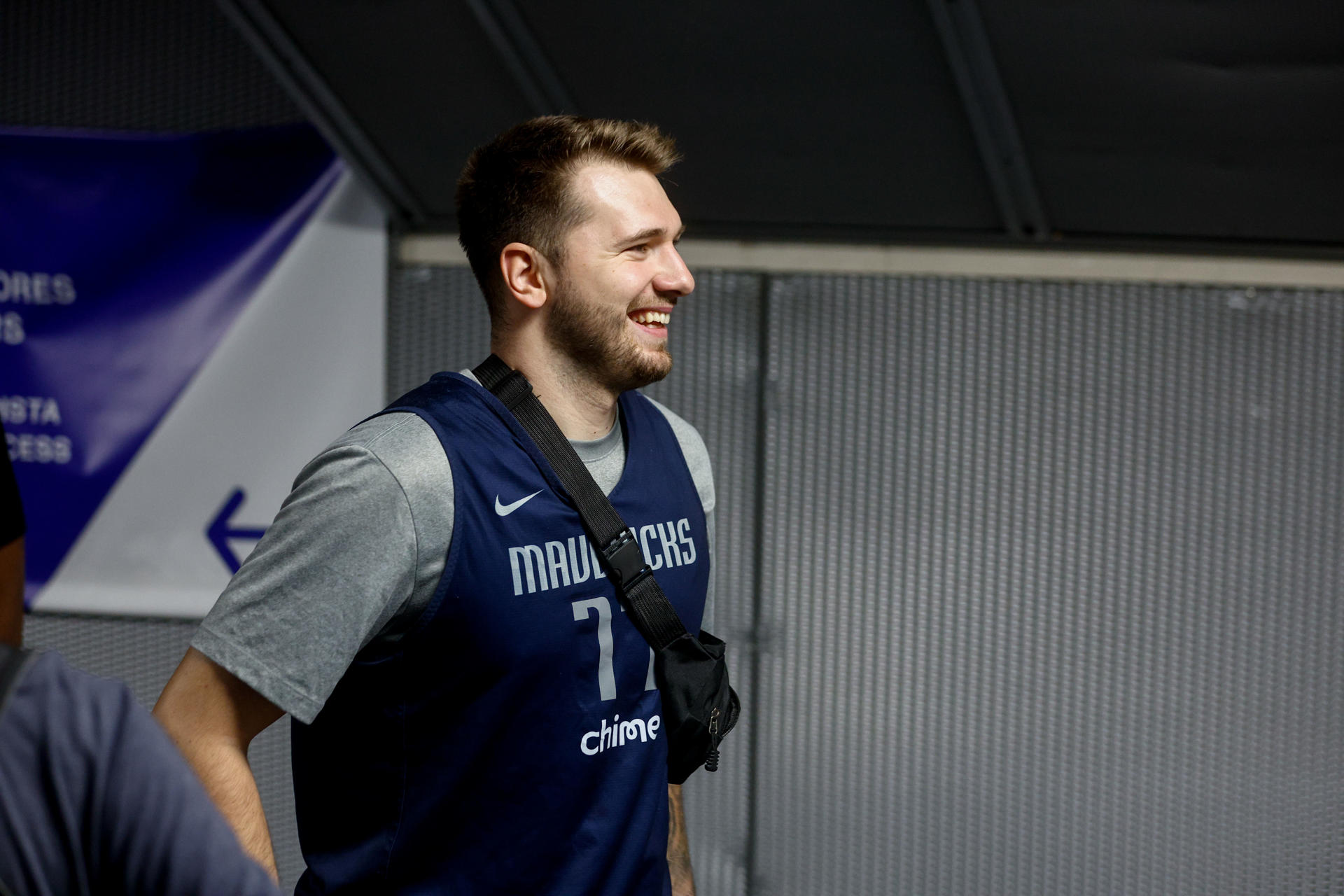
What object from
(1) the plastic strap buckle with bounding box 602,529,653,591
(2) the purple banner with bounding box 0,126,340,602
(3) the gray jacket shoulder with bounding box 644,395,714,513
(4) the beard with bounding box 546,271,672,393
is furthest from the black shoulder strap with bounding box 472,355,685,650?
(2) the purple banner with bounding box 0,126,340,602

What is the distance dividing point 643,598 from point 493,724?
29cm

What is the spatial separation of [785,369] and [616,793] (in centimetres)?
148

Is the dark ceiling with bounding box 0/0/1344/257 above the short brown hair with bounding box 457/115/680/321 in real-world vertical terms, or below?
above

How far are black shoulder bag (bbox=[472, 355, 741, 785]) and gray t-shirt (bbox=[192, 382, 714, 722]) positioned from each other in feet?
0.65

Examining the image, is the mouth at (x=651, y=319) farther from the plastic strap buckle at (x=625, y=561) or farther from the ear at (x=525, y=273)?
the plastic strap buckle at (x=625, y=561)

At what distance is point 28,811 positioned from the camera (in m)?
0.88

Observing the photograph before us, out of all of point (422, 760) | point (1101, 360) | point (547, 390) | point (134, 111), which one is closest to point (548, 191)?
point (547, 390)

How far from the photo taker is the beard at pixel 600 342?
75.0 inches

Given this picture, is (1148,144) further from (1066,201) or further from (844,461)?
(844,461)

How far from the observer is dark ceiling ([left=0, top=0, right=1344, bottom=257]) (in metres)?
2.45

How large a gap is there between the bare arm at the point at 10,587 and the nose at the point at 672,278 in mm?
1316

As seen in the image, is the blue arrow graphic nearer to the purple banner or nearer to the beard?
the purple banner

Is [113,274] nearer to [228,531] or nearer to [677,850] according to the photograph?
[228,531]

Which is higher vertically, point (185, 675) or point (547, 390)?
point (547, 390)
